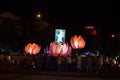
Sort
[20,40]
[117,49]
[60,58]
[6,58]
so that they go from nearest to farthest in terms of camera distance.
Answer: [60,58] → [6,58] → [20,40] → [117,49]

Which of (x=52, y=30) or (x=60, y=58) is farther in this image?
(x=52, y=30)

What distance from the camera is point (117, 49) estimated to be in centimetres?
A: 7231

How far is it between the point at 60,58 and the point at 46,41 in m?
23.4

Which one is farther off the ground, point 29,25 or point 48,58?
point 29,25

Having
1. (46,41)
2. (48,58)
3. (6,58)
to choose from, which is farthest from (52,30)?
(48,58)

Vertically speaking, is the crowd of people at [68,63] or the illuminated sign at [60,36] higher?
the illuminated sign at [60,36]

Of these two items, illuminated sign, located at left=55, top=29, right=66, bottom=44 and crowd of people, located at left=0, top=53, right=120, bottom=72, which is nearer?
illuminated sign, located at left=55, top=29, right=66, bottom=44

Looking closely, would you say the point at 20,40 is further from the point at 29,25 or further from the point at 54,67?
the point at 54,67

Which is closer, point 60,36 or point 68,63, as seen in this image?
point 60,36

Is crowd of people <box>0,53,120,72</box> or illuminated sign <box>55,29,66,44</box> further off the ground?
illuminated sign <box>55,29,66,44</box>

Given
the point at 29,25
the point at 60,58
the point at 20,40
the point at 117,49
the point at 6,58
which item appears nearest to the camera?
the point at 60,58

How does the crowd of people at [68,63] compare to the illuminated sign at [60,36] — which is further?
the crowd of people at [68,63]

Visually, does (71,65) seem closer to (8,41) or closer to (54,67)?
(54,67)

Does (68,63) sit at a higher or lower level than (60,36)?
lower
